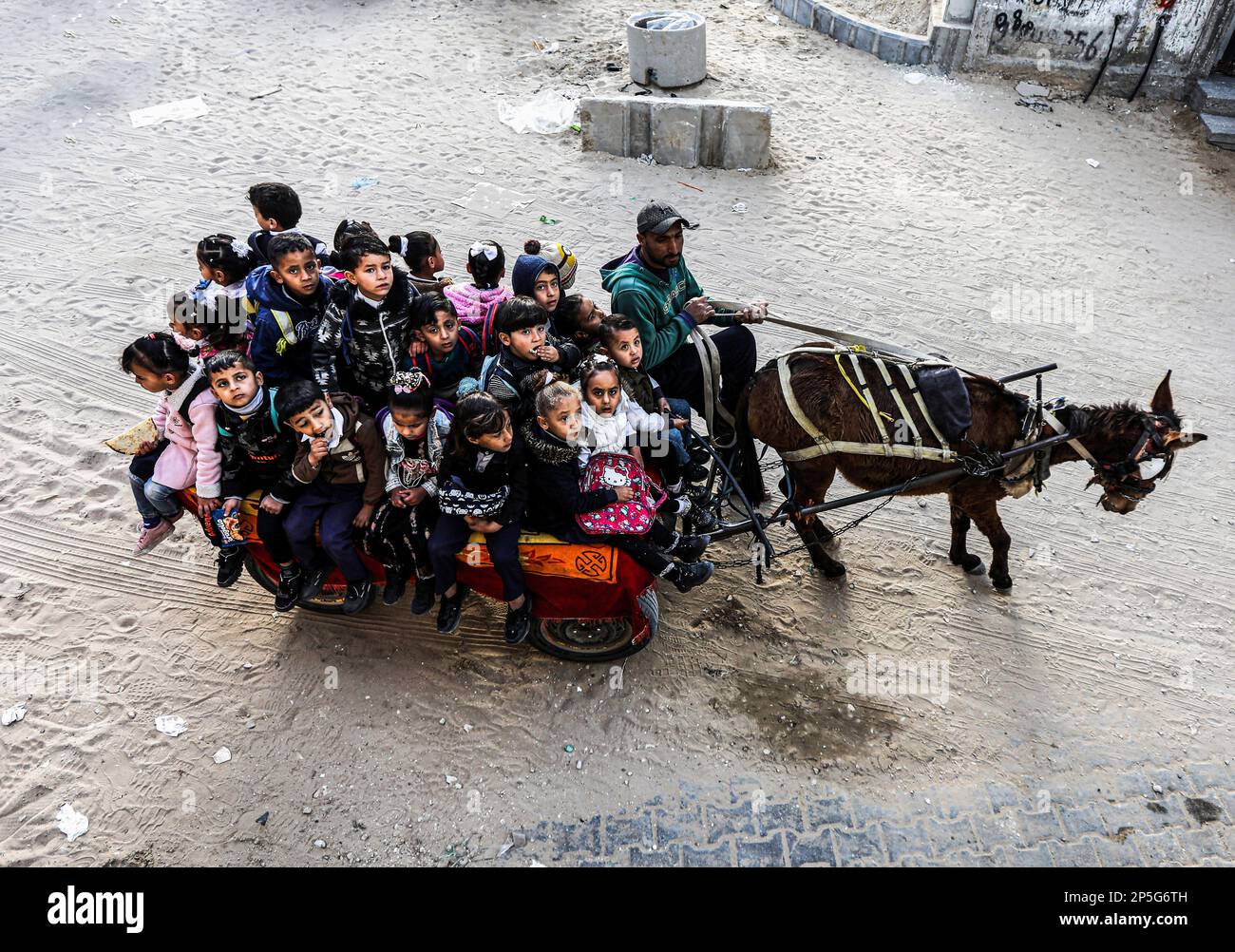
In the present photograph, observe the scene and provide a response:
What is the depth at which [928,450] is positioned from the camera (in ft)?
13.8

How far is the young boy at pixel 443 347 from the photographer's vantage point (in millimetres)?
3801

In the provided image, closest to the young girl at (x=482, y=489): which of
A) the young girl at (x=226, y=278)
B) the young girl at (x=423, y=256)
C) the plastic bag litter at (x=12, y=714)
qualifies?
the young girl at (x=226, y=278)

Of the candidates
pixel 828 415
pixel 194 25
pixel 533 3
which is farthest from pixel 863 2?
pixel 828 415

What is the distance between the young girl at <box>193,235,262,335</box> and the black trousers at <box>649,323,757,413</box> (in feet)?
7.46

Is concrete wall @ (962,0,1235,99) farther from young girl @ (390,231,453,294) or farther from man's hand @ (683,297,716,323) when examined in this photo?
young girl @ (390,231,453,294)

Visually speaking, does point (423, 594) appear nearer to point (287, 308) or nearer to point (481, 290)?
point (287, 308)

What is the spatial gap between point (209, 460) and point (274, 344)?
0.66 metres

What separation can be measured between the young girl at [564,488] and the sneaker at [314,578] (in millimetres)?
1104

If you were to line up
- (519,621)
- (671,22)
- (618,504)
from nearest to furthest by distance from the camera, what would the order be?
(618,504), (519,621), (671,22)

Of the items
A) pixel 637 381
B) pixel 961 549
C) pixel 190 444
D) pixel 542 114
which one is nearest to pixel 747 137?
pixel 542 114

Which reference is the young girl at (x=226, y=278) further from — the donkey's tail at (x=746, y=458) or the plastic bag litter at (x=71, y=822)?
the donkey's tail at (x=746, y=458)

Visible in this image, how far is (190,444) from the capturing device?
3.78 m

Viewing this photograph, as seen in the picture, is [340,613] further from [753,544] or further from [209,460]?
[753,544]

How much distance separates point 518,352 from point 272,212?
2027mm
